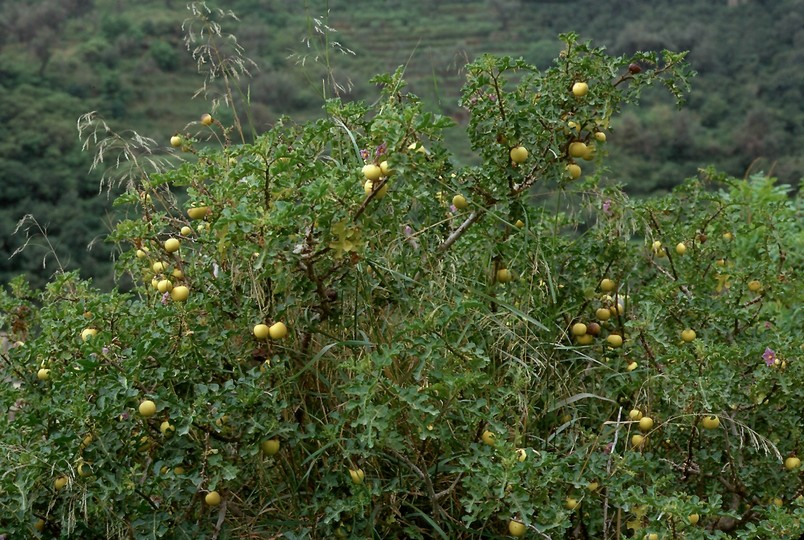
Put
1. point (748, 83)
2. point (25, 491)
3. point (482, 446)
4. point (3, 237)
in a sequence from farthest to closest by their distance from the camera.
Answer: point (748, 83) < point (3, 237) < point (482, 446) < point (25, 491)

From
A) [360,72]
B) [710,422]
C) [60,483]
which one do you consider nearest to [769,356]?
[710,422]

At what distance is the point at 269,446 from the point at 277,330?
0.20 metres

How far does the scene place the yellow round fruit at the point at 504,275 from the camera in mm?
1900

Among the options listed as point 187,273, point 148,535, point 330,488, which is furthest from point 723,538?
point 187,273

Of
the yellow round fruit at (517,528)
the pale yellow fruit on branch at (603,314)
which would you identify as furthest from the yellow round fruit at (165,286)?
the pale yellow fruit on branch at (603,314)

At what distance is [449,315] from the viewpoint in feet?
4.86

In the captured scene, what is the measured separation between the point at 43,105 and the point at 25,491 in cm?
1336

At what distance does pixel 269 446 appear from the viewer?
1499mm

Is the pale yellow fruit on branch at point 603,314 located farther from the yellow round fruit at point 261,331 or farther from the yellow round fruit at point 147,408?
the yellow round fruit at point 147,408

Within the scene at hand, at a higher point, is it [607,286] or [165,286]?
[165,286]

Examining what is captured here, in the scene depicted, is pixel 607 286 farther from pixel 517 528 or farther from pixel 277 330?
pixel 277 330

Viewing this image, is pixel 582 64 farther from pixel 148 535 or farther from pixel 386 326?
pixel 148 535

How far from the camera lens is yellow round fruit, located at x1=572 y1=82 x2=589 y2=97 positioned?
1.64 m

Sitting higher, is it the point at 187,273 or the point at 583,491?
the point at 187,273
